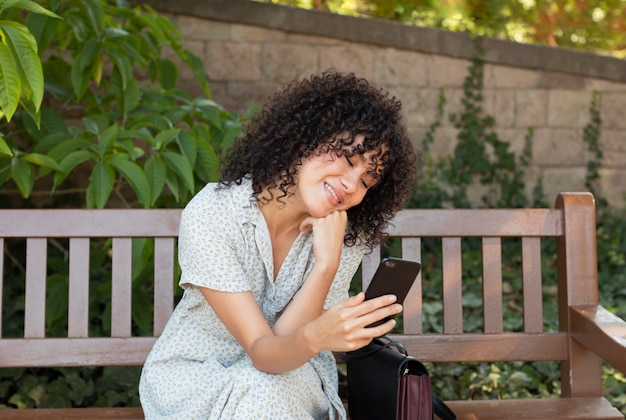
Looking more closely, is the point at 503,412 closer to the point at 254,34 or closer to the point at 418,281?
the point at 418,281

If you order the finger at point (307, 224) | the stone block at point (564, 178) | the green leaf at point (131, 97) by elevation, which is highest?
the green leaf at point (131, 97)

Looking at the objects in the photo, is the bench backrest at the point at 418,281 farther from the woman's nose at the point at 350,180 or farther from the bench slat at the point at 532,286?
the woman's nose at the point at 350,180

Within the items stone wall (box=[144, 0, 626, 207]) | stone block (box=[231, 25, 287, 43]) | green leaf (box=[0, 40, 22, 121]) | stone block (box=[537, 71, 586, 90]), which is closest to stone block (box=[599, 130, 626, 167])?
stone wall (box=[144, 0, 626, 207])

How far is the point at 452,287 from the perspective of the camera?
2.70 m

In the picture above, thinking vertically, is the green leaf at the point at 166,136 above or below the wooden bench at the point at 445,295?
above

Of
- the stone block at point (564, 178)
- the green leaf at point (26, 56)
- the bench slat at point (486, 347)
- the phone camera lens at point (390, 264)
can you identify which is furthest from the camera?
the stone block at point (564, 178)

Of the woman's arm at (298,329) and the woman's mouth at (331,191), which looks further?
the woman's mouth at (331,191)

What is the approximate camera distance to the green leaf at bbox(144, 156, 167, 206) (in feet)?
9.37

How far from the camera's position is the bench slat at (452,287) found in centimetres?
270

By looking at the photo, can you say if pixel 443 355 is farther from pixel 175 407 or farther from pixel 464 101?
pixel 464 101

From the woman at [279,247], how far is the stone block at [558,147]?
326 centimetres

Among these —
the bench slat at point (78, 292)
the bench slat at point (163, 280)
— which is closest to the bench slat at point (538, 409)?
the bench slat at point (163, 280)

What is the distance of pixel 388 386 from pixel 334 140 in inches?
24.3

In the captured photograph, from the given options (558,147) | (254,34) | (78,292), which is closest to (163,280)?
(78,292)
